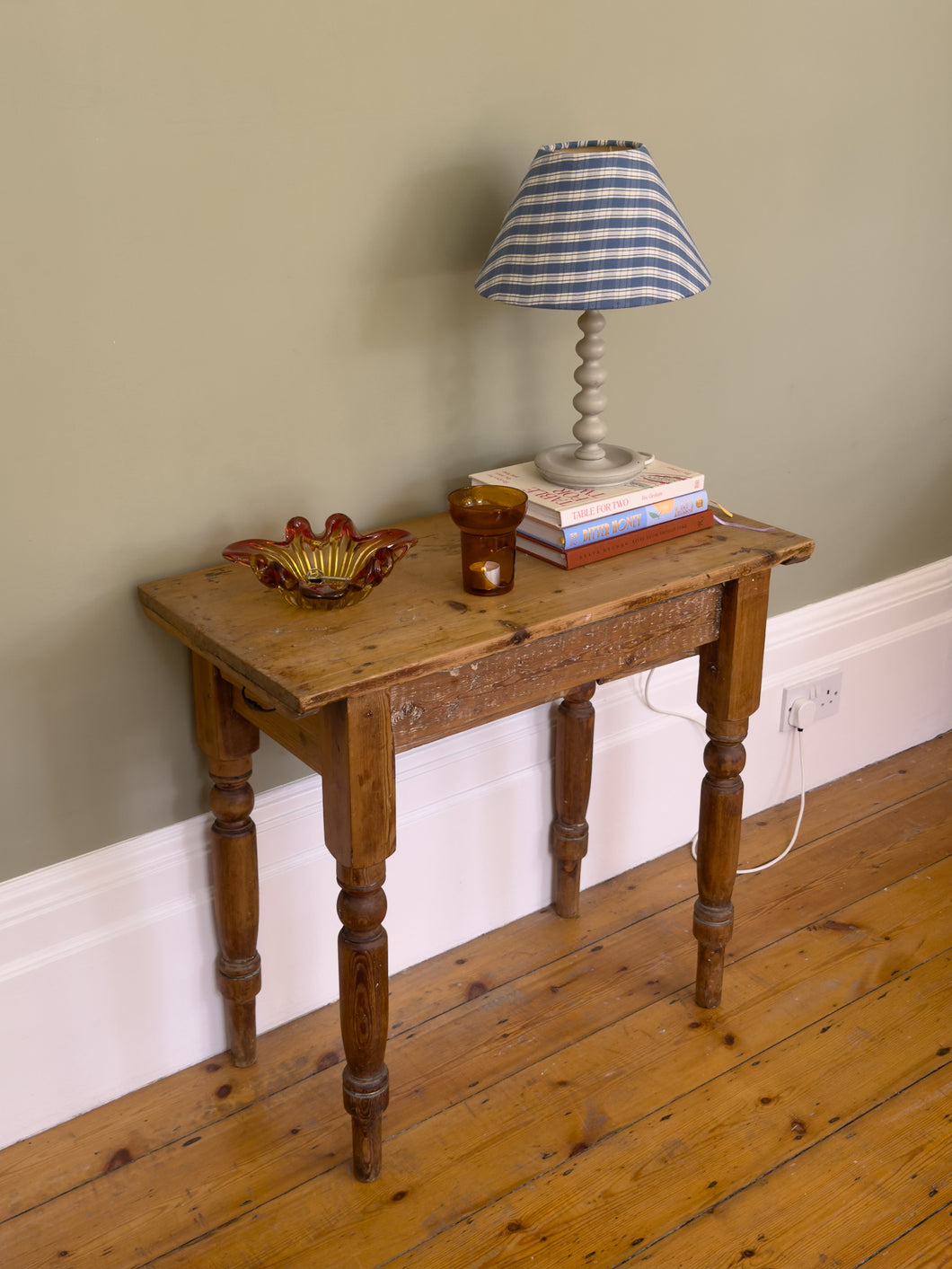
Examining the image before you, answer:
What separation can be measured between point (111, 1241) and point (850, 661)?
172 cm

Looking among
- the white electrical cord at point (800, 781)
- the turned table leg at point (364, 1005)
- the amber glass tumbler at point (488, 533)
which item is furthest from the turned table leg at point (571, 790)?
the turned table leg at point (364, 1005)

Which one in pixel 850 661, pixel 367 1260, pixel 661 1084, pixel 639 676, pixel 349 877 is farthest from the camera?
pixel 850 661

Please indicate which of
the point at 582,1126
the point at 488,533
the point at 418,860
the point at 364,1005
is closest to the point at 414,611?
the point at 488,533

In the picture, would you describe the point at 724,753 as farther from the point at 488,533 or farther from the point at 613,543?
the point at 488,533

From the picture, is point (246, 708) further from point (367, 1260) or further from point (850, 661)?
point (850, 661)

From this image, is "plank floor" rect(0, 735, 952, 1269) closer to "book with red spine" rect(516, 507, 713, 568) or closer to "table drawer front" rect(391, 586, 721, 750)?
"table drawer front" rect(391, 586, 721, 750)

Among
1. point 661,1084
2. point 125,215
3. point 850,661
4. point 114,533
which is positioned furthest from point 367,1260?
point 850,661

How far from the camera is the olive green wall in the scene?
1.41m

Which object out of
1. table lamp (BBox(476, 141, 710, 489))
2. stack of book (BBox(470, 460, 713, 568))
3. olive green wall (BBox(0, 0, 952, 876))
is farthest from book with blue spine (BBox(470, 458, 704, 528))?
table lamp (BBox(476, 141, 710, 489))

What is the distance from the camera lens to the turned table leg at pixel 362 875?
1.32 meters

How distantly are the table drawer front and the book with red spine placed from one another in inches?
3.8

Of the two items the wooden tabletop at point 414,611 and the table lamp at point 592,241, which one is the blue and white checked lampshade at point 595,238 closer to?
the table lamp at point 592,241

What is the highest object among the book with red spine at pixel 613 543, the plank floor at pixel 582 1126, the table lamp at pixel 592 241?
the table lamp at pixel 592 241

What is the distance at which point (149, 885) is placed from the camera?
1698 millimetres
